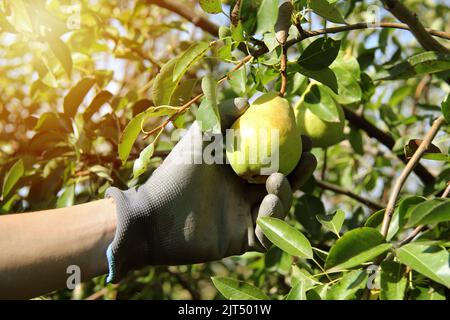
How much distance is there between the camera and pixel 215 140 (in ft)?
3.94

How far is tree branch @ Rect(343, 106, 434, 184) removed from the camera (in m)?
1.66

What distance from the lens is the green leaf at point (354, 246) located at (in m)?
0.84

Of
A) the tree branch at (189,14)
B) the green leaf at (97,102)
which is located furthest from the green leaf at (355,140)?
the green leaf at (97,102)

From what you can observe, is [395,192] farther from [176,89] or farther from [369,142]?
[369,142]

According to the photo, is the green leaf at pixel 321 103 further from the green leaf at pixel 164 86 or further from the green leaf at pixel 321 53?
the green leaf at pixel 164 86

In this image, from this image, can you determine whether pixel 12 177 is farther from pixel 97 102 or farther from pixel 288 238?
pixel 288 238

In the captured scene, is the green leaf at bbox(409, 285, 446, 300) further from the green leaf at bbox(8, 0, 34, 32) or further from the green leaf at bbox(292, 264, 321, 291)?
the green leaf at bbox(8, 0, 34, 32)

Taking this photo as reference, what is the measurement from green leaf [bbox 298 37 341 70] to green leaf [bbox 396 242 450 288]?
42 cm

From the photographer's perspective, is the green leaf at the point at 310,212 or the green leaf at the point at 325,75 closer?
the green leaf at the point at 325,75

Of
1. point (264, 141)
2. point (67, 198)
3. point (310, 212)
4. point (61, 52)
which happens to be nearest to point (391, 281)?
point (264, 141)

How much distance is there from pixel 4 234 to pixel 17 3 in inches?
25.0

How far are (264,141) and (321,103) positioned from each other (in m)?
0.31

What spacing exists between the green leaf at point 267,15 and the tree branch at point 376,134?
714 mm
